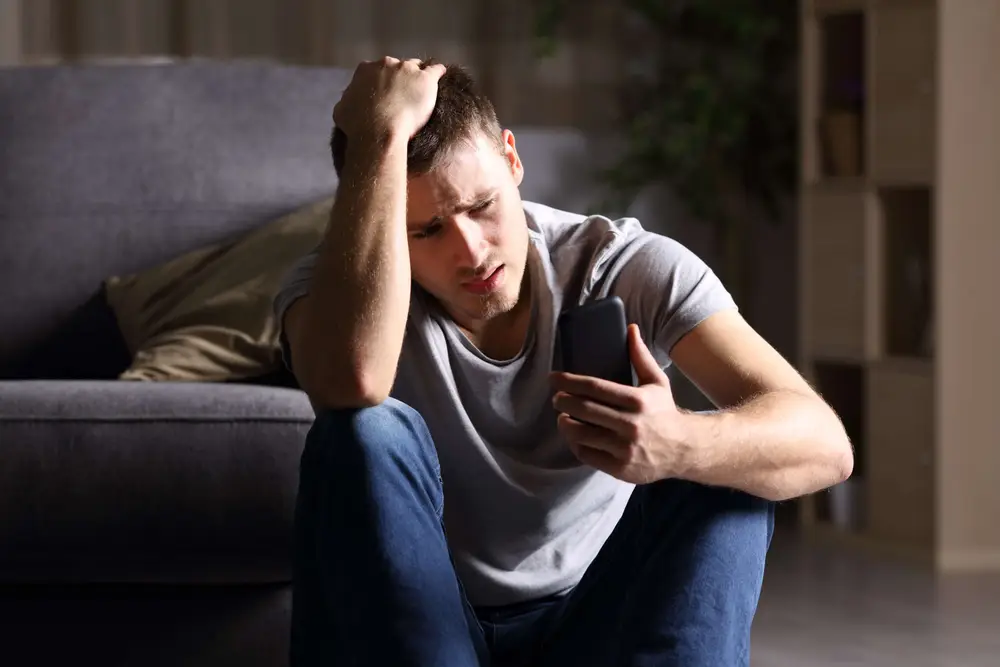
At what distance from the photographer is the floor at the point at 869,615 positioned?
221 cm

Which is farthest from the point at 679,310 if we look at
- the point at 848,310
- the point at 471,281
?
the point at 848,310

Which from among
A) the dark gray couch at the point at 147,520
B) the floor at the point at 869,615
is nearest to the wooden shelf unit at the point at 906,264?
the floor at the point at 869,615

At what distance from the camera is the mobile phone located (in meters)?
1.22

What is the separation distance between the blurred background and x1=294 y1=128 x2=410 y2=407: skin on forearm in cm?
99

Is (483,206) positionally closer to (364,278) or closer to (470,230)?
(470,230)

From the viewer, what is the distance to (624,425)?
3.86 ft

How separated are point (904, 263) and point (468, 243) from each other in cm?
201

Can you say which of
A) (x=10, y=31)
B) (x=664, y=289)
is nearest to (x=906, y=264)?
(x=664, y=289)

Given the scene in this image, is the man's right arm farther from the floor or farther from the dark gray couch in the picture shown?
the floor

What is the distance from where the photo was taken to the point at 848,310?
10.6ft

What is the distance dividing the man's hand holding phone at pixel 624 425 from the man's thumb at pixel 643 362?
12mm

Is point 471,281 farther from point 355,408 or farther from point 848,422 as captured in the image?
point 848,422

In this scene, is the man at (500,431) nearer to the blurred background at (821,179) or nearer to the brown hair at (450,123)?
the brown hair at (450,123)

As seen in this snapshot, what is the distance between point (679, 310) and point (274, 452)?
0.59m
